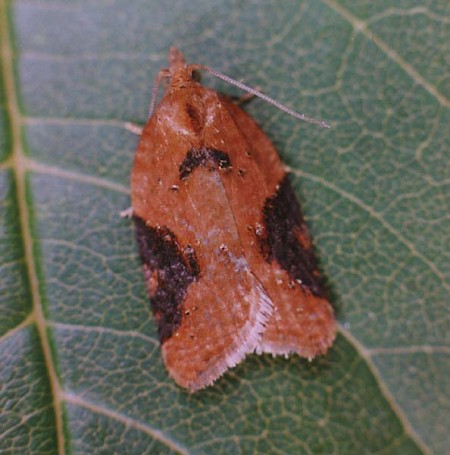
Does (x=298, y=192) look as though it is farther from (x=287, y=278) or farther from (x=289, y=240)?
(x=287, y=278)

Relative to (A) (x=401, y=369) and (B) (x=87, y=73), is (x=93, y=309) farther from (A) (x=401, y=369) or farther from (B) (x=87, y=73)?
(A) (x=401, y=369)

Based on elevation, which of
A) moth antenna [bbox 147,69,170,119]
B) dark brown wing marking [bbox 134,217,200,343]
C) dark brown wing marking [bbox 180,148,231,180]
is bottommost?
dark brown wing marking [bbox 134,217,200,343]

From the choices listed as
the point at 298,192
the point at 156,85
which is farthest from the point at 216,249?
the point at 156,85

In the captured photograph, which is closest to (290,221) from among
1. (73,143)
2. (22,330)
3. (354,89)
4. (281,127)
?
(281,127)

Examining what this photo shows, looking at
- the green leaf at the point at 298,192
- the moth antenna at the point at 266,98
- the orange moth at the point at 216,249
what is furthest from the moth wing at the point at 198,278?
the moth antenna at the point at 266,98

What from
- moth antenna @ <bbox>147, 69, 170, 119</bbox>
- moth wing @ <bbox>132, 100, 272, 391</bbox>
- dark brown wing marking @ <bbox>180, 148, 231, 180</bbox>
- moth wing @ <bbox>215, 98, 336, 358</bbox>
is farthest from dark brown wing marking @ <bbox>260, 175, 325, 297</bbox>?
moth antenna @ <bbox>147, 69, 170, 119</bbox>

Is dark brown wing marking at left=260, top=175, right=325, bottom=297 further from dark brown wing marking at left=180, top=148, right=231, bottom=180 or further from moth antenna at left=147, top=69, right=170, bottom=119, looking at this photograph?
moth antenna at left=147, top=69, right=170, bottom=119
